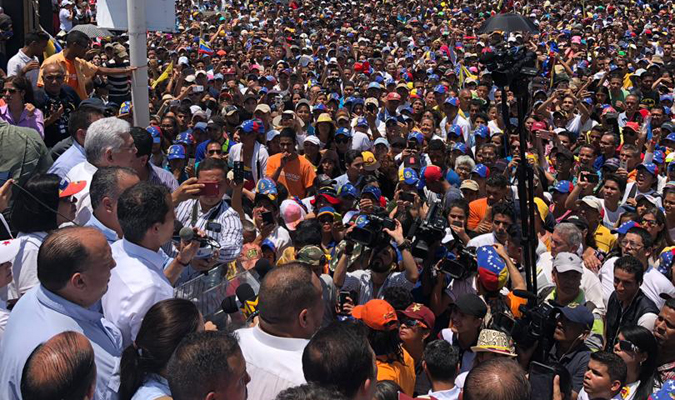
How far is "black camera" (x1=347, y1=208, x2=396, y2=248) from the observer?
16.1 ft

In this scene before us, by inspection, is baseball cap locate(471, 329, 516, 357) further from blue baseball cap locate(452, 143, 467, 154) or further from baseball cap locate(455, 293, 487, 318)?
blue baseball cap locate(452, 143, 467, 154)

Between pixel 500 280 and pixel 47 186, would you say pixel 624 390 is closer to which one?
pixel 500 280

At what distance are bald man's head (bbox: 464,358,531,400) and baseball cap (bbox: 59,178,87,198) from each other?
7.66 feet

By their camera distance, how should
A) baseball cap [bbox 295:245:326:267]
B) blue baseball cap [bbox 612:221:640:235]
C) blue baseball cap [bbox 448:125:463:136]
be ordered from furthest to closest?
blue baseball cap [bbox 448:125:463:136] → blue baseball cap [bbox 612:221:640:235] → baseball cap [bbox 295:245:326:267]

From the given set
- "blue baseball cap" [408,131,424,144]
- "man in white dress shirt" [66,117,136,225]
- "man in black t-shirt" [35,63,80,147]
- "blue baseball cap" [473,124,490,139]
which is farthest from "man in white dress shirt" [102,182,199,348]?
"blue baseball cap" [473,124,490,139]

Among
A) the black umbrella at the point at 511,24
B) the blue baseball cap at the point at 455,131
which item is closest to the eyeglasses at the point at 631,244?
the blue baseball cap at the point at 455,131

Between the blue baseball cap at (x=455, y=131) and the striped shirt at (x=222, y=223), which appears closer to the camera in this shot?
the striped shirt at (x=222, y=223)

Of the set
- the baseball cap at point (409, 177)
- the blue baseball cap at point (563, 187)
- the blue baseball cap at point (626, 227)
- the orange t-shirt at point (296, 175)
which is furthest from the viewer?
the orange t-shirt at point (296, 175)

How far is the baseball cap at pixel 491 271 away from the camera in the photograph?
4938mm

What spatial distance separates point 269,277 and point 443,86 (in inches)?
356

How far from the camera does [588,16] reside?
2512 cm

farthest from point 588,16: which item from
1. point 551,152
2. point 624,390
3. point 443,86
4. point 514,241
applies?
point 624,390

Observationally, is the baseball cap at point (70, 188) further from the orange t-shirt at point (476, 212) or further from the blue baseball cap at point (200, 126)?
the blue baseball cap at point (200, 126)

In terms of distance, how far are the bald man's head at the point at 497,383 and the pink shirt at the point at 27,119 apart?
5.01 meters
